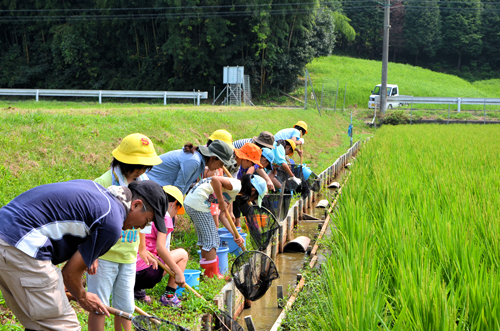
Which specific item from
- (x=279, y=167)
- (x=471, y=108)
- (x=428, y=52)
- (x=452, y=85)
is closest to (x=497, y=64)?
(x=428, y=52)

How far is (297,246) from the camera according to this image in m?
5.89

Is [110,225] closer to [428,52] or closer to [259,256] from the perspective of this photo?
[259,256]

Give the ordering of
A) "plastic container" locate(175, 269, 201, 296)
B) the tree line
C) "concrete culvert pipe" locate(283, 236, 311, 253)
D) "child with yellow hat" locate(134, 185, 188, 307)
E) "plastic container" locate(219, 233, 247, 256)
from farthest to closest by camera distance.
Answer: the tree line
"concrete culvert pipe" locate(283, 236, 311, 253)
"plastic container" locate(219, 233, 247, 256)
"plastic container" locate(175, 269, 201, 296)
"child with yellow hat" locate(134, 185, 188, 307)

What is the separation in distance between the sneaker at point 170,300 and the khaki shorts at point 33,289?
1.35 meters

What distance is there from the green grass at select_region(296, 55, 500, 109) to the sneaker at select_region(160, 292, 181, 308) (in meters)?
24.8

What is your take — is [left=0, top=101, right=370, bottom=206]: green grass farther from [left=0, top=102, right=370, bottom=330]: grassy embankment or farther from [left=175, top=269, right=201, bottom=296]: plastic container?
[left=175, top=269, right=201, bottom=296]: plastic container

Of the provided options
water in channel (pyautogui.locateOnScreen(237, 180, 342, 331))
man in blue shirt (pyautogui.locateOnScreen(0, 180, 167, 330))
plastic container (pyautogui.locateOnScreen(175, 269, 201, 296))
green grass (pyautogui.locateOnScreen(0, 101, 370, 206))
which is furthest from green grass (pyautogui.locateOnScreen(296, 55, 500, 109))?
man in blue shirt (pyautogui.locateOnScreen(0, 180, 167, 330))

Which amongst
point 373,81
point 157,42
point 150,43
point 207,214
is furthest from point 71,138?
point 373,81

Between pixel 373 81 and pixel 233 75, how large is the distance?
17679 millimetres

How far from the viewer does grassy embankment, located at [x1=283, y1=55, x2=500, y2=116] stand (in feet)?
103

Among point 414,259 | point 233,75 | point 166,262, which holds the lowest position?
point 166,262

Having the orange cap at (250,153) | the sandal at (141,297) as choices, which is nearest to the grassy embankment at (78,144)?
the sandal at (141,297)

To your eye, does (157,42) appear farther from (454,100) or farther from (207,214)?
(207,214)

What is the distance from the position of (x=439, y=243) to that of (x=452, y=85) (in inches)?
1636
